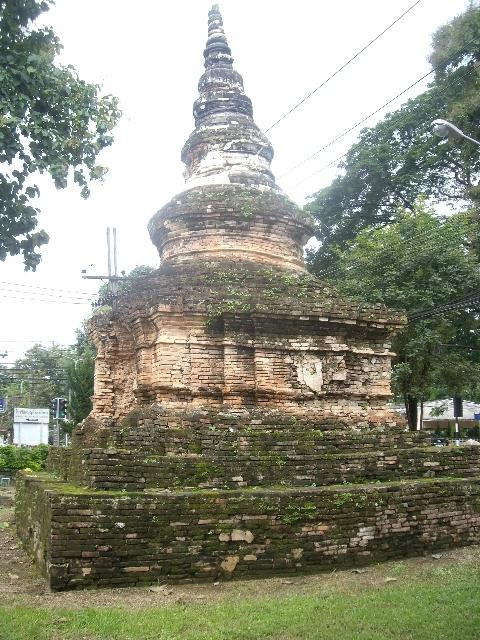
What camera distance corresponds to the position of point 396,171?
25672mm

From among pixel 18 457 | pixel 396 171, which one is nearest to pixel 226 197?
pixel 396 171

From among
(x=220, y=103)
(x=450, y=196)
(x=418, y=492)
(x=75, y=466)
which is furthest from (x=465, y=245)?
(x=75, y=466)

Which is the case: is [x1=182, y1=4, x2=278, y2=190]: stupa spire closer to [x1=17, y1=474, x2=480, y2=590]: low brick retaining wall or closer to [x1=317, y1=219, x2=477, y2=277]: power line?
[x1=17, y1=474, x2=480, y2=590]: low brick retaining wall

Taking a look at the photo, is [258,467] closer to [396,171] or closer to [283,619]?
[283,619]

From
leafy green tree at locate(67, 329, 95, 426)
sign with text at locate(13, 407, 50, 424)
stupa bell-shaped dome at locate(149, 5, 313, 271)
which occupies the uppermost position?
stupa bell-shaped dome at locate(149, 5, 313, 271)

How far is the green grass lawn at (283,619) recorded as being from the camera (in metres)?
5.24

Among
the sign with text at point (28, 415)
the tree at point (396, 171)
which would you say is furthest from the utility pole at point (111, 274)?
the sign with text at point (28, 415)

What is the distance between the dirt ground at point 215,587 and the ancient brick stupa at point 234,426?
17 centimetres

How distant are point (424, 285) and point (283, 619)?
49.5ft

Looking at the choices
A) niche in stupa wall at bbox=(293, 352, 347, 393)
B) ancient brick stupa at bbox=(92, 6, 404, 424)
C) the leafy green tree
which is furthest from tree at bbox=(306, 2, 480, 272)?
niche in stupa wall at bbox=(293, 352, 347, 393)

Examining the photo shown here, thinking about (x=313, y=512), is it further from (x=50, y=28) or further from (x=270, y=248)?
(x=50, y=28)

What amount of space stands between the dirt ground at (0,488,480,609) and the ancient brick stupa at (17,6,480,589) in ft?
0.57

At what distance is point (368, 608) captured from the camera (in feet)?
19.1

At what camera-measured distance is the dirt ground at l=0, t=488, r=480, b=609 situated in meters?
6.21
